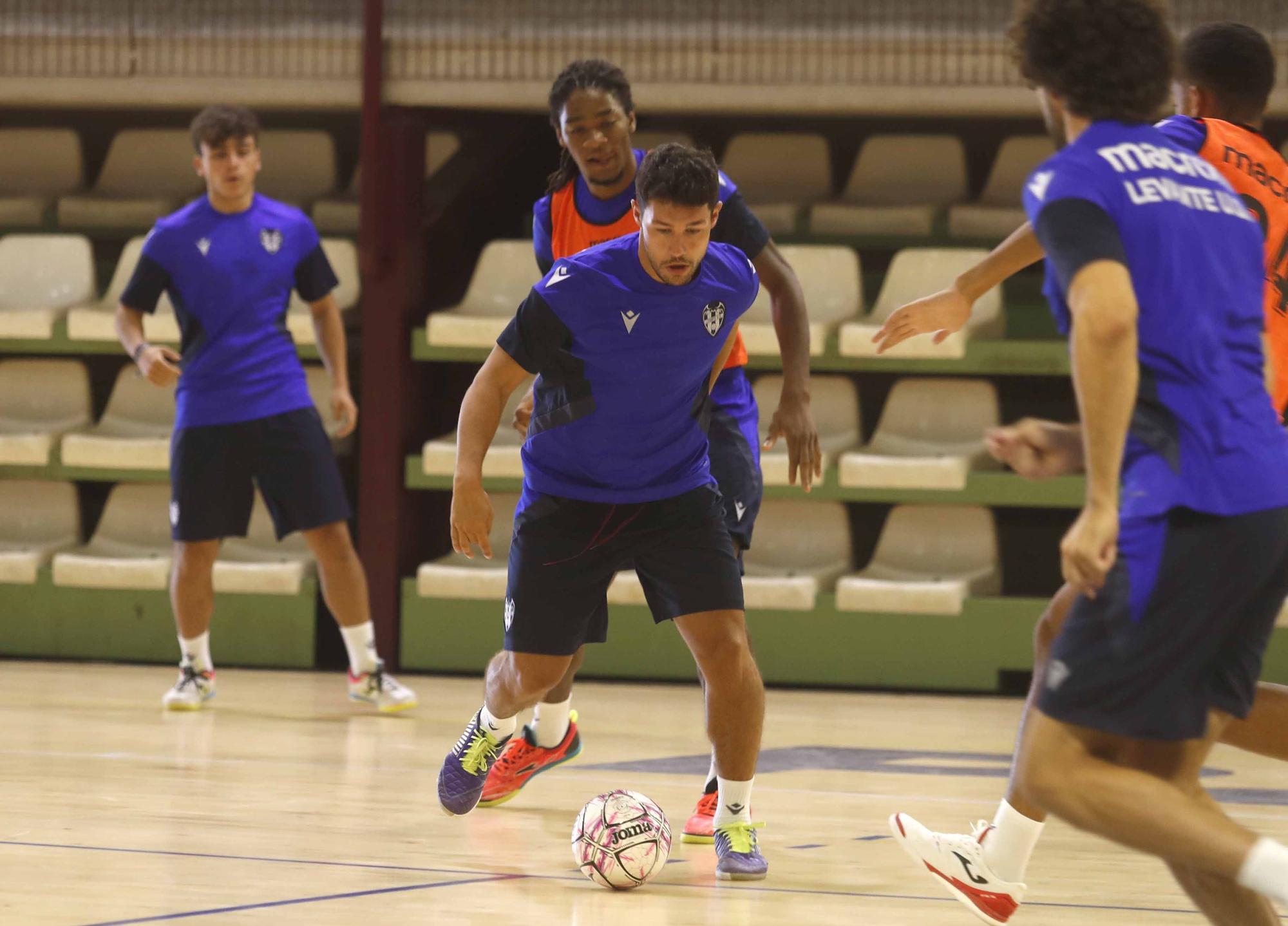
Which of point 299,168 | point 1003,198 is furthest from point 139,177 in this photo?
point 1003,198

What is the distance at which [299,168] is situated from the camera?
30.8 feet

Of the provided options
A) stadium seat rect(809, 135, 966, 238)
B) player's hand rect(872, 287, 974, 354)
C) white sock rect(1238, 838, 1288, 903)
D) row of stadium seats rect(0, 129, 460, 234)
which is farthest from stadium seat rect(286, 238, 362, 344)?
white sock rect(1238, 838, 1288, 903)

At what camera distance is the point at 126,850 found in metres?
4.02

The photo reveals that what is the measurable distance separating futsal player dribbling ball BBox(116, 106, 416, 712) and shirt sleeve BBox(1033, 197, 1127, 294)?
417 cm

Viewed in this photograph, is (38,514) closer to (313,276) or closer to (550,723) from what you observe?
(313,276)

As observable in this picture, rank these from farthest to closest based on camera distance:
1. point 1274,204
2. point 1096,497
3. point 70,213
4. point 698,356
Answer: point 70,213
point 698,356
point 1274,204
point 1096,497

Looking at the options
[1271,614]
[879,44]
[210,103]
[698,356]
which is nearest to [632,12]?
[879,44]

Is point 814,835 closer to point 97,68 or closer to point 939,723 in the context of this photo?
point 939,723

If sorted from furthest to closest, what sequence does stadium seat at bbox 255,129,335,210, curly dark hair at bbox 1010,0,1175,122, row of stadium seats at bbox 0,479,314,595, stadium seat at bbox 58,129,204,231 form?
stadium seat at bbox 255,129,335,210
stadium seat at bbox 58,129,204,231
row of stadium seats at bbox 0,479,314,595
curly dark hair at bbox 1010,0,1175,122

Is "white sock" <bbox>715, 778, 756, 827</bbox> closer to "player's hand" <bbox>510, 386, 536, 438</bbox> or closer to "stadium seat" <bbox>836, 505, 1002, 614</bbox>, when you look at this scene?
"player's hand" <bbox>510, 386, 536, 438</bbox>

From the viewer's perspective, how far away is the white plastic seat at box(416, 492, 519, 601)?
24.7 feet

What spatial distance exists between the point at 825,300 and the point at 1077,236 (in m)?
5.42

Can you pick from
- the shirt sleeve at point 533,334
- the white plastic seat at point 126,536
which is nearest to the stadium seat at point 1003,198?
the white plastic seat at point 126,536

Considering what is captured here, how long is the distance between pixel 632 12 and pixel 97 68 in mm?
2397
